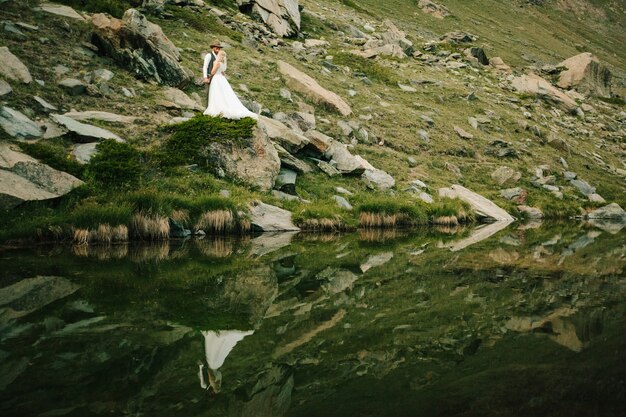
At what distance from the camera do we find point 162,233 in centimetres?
1602

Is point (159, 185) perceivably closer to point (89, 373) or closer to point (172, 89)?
point (172, 89)

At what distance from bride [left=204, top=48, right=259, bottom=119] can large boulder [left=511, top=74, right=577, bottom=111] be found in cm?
4476

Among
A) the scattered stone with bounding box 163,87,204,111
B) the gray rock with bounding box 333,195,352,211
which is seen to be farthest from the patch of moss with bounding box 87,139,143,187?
the gray rock with bounding box 333,195,352,211

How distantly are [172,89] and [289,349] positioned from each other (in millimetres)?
21788

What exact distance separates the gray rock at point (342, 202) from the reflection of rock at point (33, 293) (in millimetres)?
14293

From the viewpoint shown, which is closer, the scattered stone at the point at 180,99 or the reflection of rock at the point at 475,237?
the reflection of rock at the point at 475,237

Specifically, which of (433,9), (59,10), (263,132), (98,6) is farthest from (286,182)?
(433,9)

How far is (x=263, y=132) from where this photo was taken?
21500 mm

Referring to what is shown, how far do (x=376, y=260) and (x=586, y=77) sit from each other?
70.6m

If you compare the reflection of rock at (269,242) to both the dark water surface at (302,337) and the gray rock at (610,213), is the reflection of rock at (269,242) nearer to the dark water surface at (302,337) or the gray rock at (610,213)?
the dark water surface at (302,337)

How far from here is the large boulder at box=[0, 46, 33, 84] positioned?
20.0 meters

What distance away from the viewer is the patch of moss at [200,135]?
65.5 ft

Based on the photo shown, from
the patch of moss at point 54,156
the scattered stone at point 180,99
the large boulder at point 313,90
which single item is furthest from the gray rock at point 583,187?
the patch of moss at point 54,156

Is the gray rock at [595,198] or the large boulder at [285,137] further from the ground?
the large boulder at [285,137]
